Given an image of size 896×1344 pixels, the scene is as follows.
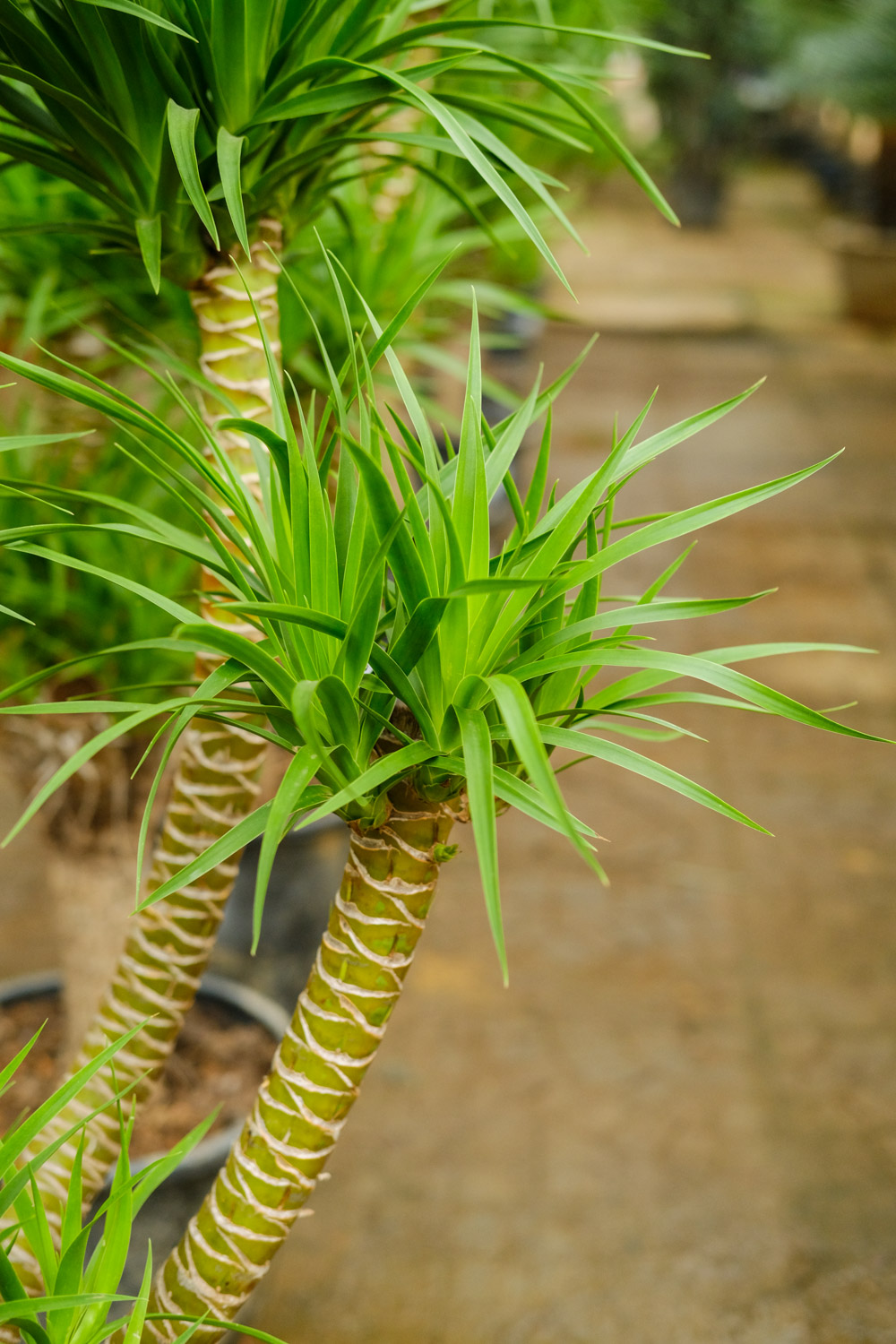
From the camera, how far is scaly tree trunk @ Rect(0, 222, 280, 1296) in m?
0.74

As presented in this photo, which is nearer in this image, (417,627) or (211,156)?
(417,627)

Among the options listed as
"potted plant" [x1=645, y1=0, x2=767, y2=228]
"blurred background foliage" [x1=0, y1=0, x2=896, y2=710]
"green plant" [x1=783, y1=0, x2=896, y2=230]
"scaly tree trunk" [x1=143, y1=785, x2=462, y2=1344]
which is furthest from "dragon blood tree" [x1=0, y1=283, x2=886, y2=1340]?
"potted plant" [x1=645, y1=0, x2=767, y2=228]

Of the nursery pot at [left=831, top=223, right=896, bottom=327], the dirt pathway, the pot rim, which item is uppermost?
the pot rim

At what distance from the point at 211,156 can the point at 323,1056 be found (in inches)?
19.4

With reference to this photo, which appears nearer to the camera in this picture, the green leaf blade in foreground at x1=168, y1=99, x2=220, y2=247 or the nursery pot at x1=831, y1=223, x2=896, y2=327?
the green leaf blade in foreground at x1=168, y1=99, x2=220, y2=247

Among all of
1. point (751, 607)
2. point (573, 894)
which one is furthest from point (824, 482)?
point (573, 894)

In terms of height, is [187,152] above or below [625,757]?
above

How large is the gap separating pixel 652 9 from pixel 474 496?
333 cm

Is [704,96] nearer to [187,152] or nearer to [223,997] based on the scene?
[223,997]

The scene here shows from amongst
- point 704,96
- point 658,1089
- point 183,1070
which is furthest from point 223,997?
point 704,96

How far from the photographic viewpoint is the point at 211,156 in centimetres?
67

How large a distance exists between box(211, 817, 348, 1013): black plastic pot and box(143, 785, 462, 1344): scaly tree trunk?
0.74 metres

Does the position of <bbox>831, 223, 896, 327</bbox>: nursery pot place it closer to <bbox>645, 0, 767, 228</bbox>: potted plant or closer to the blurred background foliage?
<bbox>645, 0, 767, 228</bbox>: potted plant

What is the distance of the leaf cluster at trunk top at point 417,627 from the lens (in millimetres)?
500
